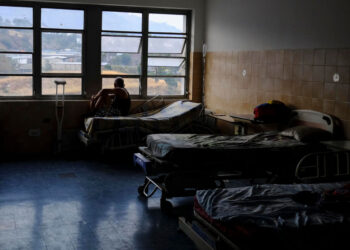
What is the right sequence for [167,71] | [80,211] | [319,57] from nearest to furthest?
[80,211]
[319,57]
[167,71]

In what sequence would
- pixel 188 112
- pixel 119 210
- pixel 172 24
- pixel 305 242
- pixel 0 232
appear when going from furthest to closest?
1. pixel 172 24
2. pixel 188 112
3. pixel 119 210
4. pixel 0 232
5. pixel 305 242

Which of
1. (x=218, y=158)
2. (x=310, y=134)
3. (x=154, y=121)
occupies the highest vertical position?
(x=310, y=134)

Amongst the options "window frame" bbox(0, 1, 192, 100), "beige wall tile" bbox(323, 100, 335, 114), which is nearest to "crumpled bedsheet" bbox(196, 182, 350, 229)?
"beige wall tile" bbox(323, 100, 335, 114)

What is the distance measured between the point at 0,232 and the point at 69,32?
501 centimetres

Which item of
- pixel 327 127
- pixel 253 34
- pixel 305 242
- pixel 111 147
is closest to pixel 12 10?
pixel 111 147

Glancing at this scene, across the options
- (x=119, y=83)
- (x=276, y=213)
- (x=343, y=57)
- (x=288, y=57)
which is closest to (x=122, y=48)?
(x=119, y=83)

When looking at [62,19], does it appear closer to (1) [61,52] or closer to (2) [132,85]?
(1) [61,52]

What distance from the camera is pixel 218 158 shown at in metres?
5.74

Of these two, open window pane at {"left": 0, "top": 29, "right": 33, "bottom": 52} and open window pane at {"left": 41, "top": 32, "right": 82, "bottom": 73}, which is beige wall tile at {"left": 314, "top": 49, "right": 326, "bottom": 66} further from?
open window pane at {"left": 0, "top": 29, "right": 33, "bottom": 52}

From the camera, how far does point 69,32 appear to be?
8945mm

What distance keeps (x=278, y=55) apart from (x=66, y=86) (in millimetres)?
4008

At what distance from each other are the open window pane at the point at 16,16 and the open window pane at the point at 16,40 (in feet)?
0.35

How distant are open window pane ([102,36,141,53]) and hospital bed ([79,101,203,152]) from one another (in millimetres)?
1531

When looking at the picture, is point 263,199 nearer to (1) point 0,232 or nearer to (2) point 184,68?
(1) point 0,232
